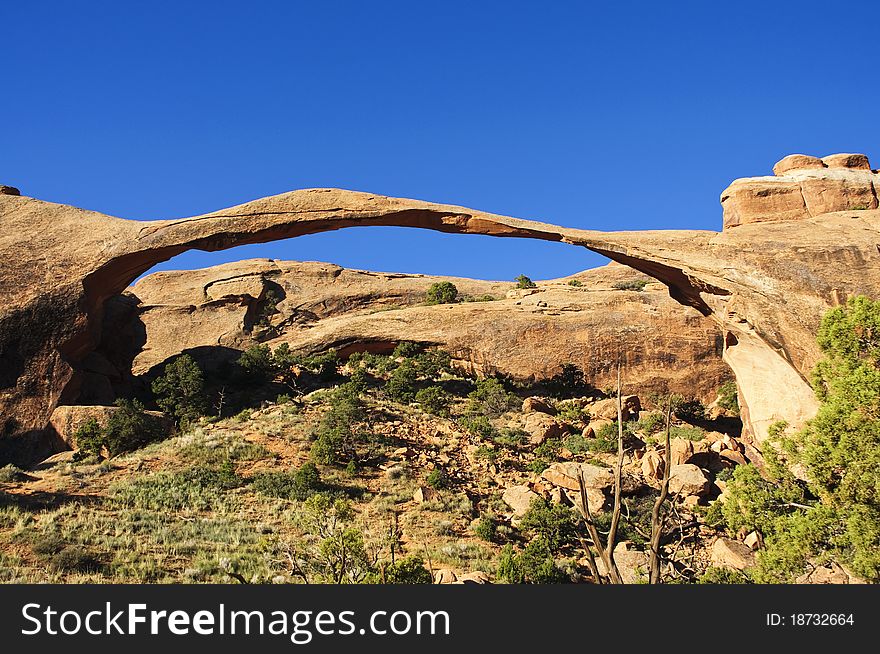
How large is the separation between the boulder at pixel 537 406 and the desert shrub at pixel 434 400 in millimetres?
2703

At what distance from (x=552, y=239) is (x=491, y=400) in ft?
Result: 24.1

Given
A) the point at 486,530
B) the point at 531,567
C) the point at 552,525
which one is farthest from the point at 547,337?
the point at 531,567

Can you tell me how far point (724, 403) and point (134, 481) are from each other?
1967 centimetres

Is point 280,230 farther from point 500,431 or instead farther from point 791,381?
point 791,381

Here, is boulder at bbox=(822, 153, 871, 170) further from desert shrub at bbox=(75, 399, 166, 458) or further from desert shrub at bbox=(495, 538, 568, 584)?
desert shrub at bbox=(75, 399, 166, 458)

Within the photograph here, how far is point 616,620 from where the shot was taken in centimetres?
616

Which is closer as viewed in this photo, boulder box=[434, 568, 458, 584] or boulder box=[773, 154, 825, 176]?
boulder box=[434, 568, 458, 584]

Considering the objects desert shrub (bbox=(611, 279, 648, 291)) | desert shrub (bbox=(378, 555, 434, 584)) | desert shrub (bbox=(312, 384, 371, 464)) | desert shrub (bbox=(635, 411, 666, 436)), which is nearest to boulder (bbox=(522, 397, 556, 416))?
desert shrub (bbox=(635, 411, 666, 436))

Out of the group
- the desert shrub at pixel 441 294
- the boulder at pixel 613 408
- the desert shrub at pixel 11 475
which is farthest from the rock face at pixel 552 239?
the desert shrub at pixel 441 294

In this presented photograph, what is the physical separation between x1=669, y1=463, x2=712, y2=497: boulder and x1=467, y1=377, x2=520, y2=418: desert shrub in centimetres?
701

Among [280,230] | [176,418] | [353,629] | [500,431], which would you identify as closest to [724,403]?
[500,431]

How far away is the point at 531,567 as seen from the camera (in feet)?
41.0

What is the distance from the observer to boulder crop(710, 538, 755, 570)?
43.6 ft

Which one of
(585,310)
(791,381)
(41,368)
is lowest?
(791,381)
